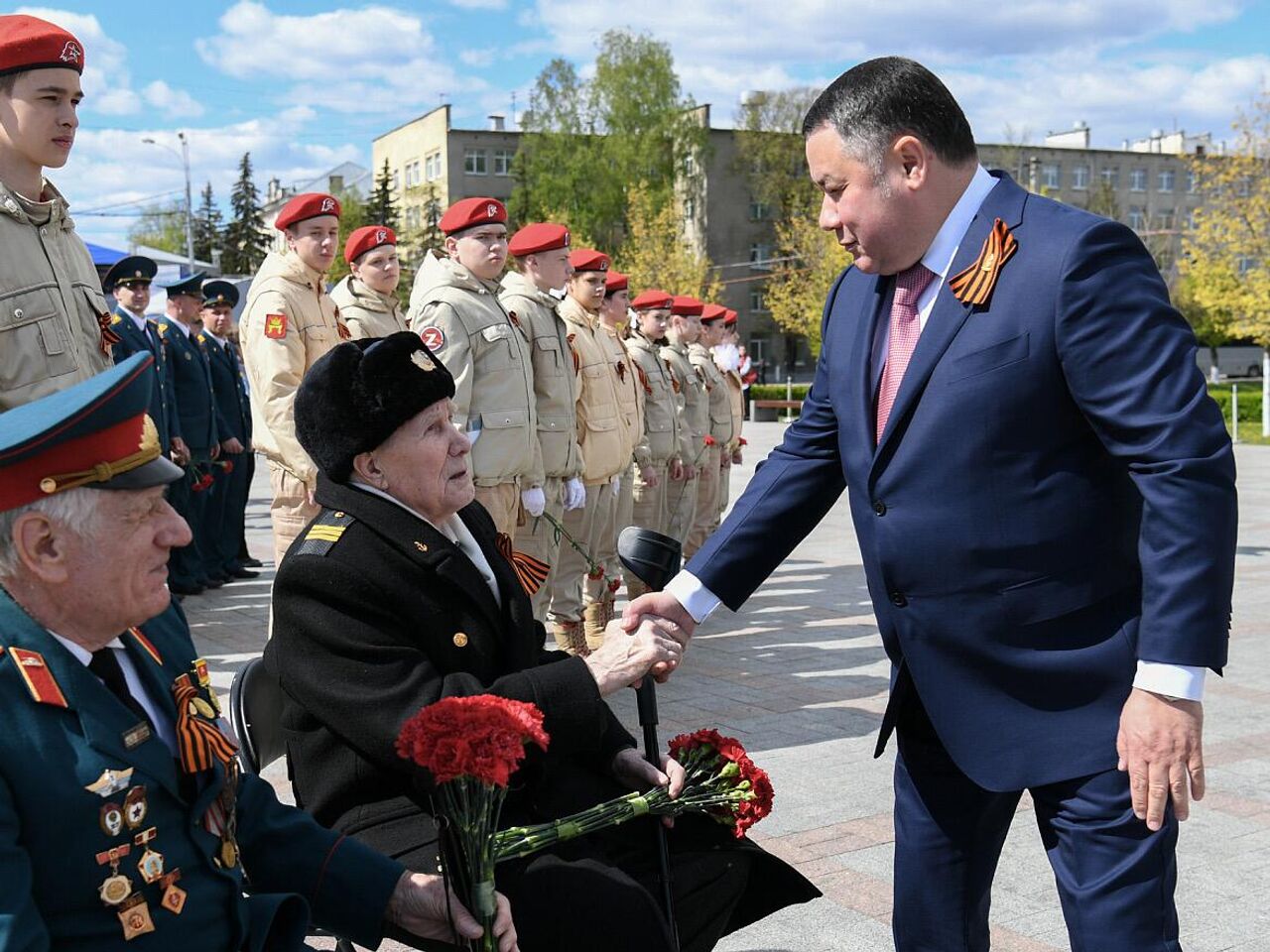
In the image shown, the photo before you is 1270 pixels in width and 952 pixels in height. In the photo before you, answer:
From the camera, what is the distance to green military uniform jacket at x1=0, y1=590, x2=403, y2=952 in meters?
1.97

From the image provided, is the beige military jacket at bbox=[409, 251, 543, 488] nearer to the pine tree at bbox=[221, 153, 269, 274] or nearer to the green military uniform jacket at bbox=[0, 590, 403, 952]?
the green military uniform jacket at bbox=[0, 590, 403, 952]

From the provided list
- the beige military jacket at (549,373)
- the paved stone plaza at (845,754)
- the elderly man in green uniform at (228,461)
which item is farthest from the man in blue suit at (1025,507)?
the elderly man in green uniform at (228,461)

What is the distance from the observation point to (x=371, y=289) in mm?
7500

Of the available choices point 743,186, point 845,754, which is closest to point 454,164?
point 743,186

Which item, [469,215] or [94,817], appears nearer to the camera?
[94,817]

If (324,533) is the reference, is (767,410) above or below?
below

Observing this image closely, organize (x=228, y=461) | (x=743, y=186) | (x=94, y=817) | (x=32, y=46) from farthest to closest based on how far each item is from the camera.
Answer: (x=743, y=186), (x=228, y=461), (x=32, y=46), (x=94, y=817)

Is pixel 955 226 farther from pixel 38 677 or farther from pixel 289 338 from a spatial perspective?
pixel 289 338

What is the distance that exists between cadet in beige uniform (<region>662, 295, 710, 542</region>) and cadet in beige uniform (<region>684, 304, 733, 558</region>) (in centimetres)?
14

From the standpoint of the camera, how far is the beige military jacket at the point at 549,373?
731 cm

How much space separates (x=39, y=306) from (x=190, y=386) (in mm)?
6918

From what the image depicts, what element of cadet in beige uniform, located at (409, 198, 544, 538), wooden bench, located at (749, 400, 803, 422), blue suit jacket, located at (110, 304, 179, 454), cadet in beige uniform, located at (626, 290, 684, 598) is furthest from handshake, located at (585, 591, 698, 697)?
wooden bench, located at (749, 400, 803, 422)

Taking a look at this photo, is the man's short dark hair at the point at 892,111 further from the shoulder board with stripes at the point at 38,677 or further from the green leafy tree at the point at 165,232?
the green leafy tree at the point at 165,232

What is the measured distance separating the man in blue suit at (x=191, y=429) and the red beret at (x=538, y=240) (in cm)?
368
